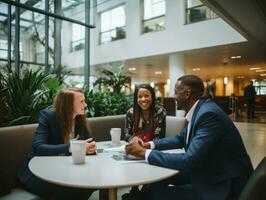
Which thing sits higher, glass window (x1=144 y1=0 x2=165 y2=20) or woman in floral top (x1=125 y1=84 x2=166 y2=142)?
glass window (x1=144 y1=0 x2=165 y2=20)

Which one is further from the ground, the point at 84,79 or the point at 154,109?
the point at 84,79

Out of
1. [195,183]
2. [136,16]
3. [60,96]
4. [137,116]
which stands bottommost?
[195,183]

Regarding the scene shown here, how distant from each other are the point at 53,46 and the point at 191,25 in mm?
4732

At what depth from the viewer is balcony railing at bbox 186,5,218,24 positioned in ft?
28.5

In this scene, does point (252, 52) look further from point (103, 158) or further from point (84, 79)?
point (103, 158)

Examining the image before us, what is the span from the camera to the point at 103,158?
166 cm

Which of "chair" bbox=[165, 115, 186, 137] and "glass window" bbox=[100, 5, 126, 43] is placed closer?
"chair" bbox=[165, 115, 186, 137]

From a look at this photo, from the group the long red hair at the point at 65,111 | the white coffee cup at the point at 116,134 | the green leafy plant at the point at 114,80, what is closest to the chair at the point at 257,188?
the white coffee cup at the point at 116,134

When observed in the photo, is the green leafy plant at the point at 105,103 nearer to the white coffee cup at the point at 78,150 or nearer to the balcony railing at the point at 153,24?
the white coffee cup at the point at 78,150

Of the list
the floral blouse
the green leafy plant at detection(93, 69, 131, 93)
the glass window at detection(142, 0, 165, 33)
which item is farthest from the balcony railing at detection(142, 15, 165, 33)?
the floral blouse

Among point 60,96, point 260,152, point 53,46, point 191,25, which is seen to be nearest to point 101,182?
point 60,96

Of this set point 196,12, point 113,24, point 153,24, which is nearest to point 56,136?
Result: point 196,12

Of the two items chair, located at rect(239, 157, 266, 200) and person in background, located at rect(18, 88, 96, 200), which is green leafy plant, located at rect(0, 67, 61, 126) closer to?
person in background, located at rect(18, 88, 96, 200)

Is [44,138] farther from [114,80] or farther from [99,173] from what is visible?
[114,80]
